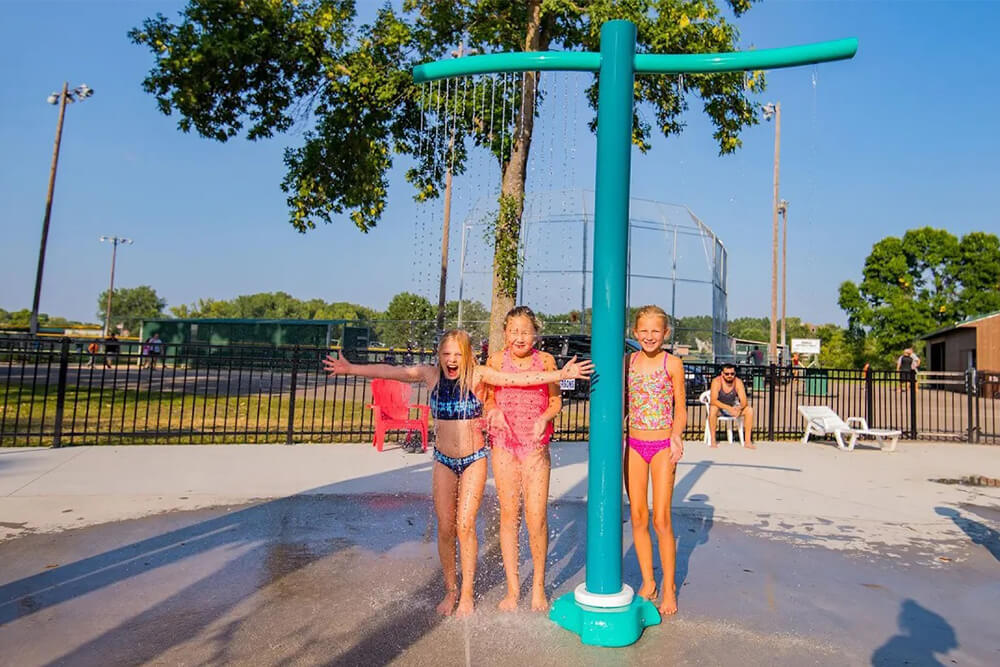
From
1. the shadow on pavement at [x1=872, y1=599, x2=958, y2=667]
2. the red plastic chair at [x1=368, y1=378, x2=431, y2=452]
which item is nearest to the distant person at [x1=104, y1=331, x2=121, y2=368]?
the red plastic chair at [x1=368, y1=378, x2=431, y2=452]

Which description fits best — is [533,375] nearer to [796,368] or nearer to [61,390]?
[61,390]

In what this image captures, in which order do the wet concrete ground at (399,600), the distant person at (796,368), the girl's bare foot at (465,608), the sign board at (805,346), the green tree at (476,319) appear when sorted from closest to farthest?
the wet concrete ground at (399,600)
the girl's bare foot at (465,608)
the distant person at (796,368)
the green tree at (476,319)
the sign board at (805,346)

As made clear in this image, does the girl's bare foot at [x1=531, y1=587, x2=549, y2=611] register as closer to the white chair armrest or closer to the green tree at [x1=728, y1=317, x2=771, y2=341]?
the white chair armrest

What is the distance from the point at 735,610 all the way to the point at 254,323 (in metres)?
37.1

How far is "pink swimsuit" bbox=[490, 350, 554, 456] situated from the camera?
12.7ft

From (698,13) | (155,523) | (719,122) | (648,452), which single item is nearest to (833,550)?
(648,452)

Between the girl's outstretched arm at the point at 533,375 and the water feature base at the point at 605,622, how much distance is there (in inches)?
47.8

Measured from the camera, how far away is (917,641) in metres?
3.49

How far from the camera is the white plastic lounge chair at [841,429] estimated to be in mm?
11384

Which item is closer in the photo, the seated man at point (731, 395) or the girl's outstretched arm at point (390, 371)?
the girl's outstretched arm at point (390, 371)

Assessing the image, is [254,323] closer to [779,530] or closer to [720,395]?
[720,395]

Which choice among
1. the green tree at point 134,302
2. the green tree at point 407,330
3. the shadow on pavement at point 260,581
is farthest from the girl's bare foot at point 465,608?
the green tree at point 134,302

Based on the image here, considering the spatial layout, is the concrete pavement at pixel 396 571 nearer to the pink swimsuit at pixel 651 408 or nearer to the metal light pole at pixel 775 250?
the pink swimsuit at pixel 651 408

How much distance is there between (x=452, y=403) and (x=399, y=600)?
3.97ft
